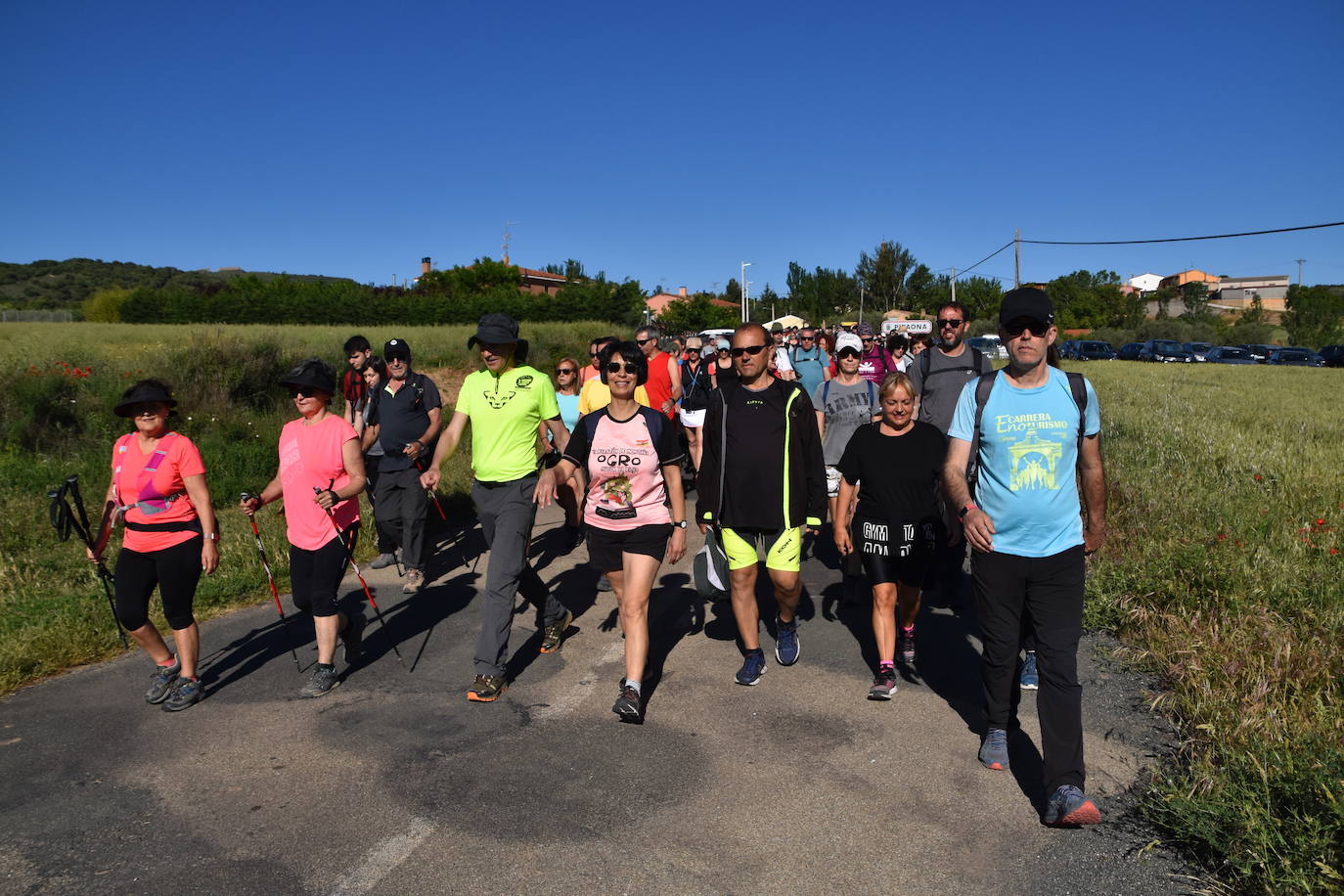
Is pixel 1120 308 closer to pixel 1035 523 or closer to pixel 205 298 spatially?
pixel 205 298

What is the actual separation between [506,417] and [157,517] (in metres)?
1.97

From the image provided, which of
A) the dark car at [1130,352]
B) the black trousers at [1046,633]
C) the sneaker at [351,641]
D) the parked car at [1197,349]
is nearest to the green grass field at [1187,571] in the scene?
the black trousers at [1046,633]

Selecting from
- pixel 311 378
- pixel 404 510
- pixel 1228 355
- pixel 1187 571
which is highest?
pixel 311 378

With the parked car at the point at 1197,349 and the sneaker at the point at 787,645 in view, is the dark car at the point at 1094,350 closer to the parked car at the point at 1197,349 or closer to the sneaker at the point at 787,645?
the parked car at the point at 1197,349

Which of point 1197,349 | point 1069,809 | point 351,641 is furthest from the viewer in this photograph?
point 1197,349

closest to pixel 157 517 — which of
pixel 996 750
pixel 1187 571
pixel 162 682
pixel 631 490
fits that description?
pixel 162 682

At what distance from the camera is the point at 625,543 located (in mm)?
4859

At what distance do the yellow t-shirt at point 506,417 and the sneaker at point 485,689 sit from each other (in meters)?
1.19

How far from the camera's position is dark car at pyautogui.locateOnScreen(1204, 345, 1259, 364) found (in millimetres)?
46719

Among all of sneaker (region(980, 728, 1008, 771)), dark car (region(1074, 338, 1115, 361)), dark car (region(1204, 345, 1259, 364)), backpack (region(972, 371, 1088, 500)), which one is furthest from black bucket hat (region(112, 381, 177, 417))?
dark car (region(1074, 338, 1115, 361))

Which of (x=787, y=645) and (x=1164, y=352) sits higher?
(x=1164, y=352)

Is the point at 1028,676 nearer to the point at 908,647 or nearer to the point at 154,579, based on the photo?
the point at 908,647

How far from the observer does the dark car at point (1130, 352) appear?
53.8 metres

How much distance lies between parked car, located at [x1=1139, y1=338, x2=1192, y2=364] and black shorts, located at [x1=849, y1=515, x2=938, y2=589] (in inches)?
1975
